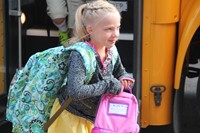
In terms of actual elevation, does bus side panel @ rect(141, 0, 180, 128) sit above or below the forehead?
below

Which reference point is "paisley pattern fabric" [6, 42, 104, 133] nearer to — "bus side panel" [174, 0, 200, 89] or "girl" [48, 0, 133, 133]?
"girl" [48, 0, 133, 133]

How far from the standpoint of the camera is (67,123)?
9.16 ft

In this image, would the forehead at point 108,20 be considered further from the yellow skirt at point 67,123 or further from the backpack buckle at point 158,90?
the backpack buckle at point 158,90

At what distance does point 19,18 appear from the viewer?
4.16 meters

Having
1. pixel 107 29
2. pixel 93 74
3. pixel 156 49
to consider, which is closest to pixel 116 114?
pixel 93 74

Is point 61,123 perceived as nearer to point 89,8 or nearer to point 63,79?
point 63,79

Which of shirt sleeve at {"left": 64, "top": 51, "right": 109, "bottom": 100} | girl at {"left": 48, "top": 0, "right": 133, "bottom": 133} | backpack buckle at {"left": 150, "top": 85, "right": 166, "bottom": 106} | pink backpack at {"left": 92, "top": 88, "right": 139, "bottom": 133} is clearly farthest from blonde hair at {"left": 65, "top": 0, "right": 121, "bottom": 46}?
backpack buckle at {"left": 150, "top": 85, "right": 166, "bottom": 106}

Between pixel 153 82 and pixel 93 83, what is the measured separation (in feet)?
3.46

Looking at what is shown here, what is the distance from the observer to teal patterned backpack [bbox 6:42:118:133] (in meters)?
2.76

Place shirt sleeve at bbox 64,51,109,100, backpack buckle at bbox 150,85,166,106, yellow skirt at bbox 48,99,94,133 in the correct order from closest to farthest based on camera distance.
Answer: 1. shirt sleeve at bbox 64,51,109,100
2. yellow skirt at bbox 48,99,94,133
3. backpack buckle at bbox 150,85,166,106

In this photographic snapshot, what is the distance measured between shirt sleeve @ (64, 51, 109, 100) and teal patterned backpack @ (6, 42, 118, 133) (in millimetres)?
71

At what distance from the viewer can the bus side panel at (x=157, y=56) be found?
141 inches

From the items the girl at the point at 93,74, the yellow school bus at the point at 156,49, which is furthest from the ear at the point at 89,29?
the yellow school bus at the point at 156,49

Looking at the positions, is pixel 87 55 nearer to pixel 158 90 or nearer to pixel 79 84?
pixel 79 84
